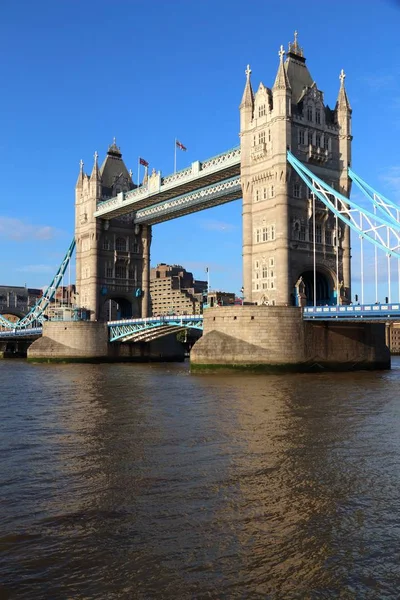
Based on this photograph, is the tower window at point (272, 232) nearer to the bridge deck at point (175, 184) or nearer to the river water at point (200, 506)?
the bridge deck at point (175, 184)

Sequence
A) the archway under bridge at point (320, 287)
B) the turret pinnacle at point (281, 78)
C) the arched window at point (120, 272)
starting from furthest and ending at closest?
the arched window at point (120, 272), the archway under bridge at point (320, 287), the turret pinnacle at point (281, 78)

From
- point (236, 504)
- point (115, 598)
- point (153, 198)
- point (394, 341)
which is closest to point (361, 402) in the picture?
point (236, 504)

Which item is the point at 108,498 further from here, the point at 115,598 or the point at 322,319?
the point at 322,319

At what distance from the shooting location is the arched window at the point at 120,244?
250ft

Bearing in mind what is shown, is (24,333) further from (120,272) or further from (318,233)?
(318,233)

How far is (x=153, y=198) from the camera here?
67438 millimetres

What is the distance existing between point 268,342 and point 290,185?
13.6 metres

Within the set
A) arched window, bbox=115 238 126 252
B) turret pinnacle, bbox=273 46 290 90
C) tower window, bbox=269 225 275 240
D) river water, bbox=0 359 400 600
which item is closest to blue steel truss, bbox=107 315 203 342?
tower window, bbox=269 225 275 240

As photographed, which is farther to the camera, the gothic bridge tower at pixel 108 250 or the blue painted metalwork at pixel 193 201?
the gothic bridge tower at pixel 108 250

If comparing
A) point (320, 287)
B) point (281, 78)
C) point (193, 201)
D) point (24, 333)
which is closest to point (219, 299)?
point (320, 287)

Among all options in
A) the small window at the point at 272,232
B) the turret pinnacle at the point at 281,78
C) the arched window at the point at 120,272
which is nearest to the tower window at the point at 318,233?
the small window at the point at 272,232

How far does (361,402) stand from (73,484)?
16.9 metres

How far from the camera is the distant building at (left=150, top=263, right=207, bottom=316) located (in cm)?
16438

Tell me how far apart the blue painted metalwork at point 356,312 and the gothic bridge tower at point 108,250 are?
3543 cm
